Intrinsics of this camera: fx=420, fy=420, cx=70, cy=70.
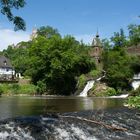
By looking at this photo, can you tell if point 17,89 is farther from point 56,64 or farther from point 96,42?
point 96,42

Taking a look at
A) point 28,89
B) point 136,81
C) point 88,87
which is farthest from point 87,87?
point 28,89

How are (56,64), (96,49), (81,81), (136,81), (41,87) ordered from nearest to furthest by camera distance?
(136,81) → (56,64) → (81,81) → (41,87) → (96,49)

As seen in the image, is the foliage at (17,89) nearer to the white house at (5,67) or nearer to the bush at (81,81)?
the bush at (81,81)

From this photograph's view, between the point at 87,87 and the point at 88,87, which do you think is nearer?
the point at 88,87

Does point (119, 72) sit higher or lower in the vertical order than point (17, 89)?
higher

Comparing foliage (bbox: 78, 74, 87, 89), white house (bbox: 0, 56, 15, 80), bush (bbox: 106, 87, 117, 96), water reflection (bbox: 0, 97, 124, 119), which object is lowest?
water reflection (bbox: 0, 97, 124, 119)

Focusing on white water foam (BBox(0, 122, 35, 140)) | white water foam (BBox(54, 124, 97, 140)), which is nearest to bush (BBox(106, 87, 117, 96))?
white water foam (BBox(54, 124, 97, 140))

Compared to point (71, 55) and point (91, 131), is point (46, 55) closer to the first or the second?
point (71, 55)

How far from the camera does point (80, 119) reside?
26859 mm

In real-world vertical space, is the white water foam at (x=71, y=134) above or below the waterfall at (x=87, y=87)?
below

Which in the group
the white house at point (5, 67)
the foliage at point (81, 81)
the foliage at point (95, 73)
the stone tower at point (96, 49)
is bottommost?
the foliage at point (81, 81)

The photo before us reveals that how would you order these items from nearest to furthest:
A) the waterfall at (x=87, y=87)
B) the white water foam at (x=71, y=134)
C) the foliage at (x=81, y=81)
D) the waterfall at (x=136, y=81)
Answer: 1. the white water foam at (x=71, y=134)
2. the waterfall at (x=87, y=87)
3. the waterfall at (x=136, y=81)
4. the foliage at (x=81, y=81)

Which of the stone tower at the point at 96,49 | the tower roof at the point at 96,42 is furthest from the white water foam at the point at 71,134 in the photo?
the tower roof at the point at 96,42

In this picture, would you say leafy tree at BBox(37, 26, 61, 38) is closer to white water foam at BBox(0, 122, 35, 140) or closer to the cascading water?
the cascading water
